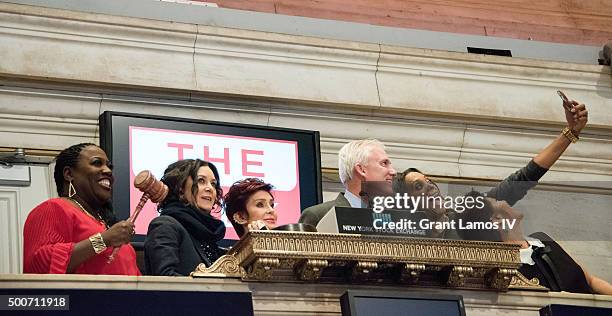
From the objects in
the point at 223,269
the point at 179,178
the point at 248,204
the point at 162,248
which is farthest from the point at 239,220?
the point at 223,269

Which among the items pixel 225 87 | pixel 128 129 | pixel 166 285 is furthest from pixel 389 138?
pixel 166 285

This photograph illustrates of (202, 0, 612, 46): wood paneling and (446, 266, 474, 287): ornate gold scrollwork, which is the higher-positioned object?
(202, 0, 612, 46): wood paneling

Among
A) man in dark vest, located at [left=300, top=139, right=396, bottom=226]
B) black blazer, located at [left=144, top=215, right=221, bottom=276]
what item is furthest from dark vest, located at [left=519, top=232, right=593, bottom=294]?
black blazer, located at [left=144, top=215, right=221, bottom=276]

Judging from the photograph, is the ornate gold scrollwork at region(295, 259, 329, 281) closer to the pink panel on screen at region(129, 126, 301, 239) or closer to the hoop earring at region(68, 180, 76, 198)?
the hoop earring at region(68, 180, 76, 198)

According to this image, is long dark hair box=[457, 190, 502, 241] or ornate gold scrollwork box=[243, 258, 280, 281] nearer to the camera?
ornate gold scrollwork box=[243, 258, 280, 281]

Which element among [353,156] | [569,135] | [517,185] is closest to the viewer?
[353,156]

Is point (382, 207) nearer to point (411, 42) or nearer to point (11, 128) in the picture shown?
point (11, 128)

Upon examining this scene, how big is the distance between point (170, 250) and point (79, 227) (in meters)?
0.36

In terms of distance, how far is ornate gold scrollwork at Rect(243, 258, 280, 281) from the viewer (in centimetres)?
499

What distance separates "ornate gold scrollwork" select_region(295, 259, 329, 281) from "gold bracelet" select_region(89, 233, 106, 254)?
2.49 feet

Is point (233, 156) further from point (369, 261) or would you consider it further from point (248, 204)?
point (369, 261)

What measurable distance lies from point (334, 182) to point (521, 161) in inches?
51.7

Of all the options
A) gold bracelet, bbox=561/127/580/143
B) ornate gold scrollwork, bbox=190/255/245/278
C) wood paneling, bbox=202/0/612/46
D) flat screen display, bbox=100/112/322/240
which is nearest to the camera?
ornate gold scrollwork, bbox=190/255/245/278

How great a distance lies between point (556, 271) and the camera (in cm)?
654
